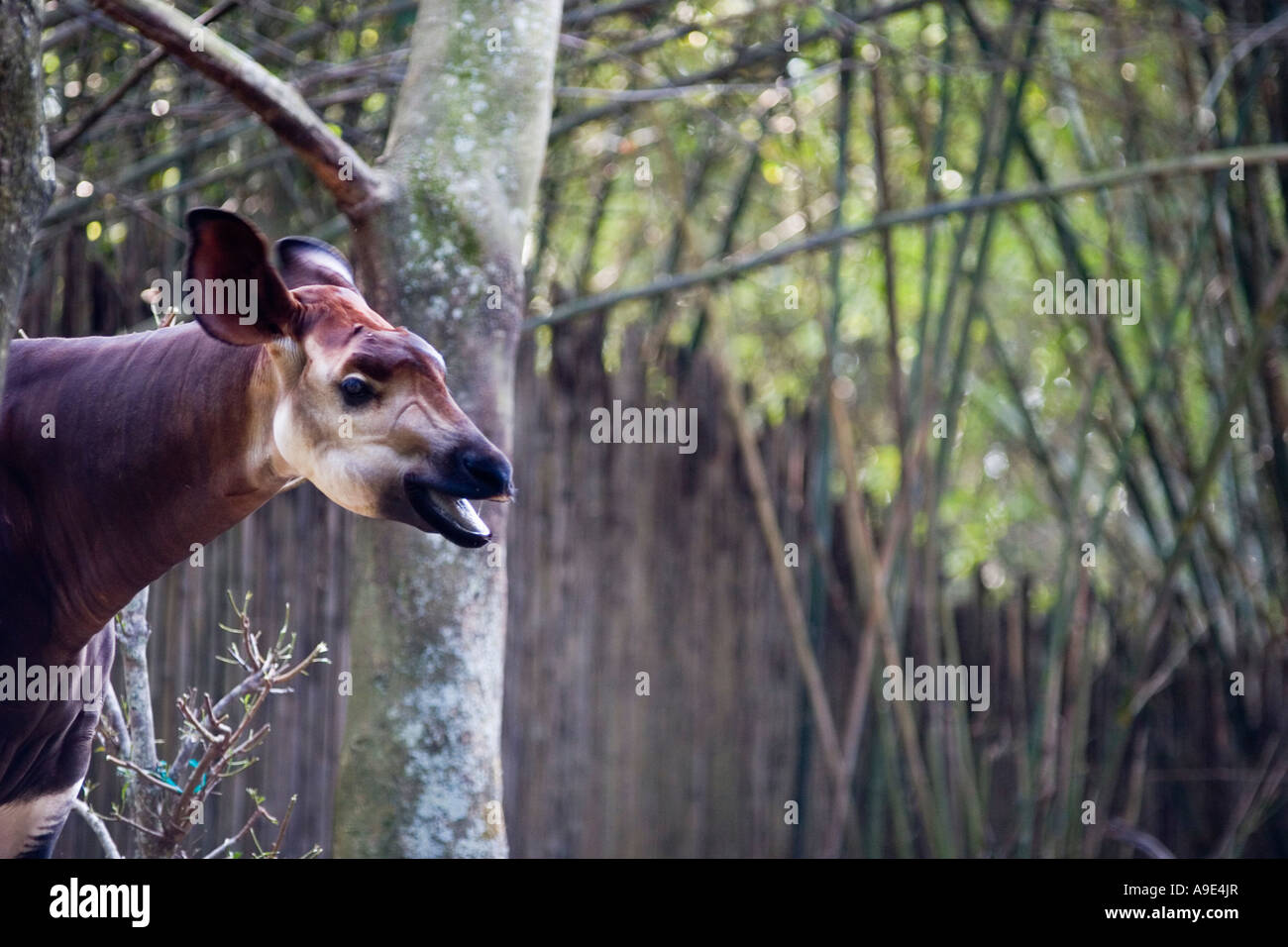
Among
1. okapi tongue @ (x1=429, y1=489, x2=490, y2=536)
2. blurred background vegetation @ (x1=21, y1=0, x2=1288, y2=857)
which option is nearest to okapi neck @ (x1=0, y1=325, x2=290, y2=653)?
okapi tongue @ (x1=429, y1=489, x2=490, y2=536)

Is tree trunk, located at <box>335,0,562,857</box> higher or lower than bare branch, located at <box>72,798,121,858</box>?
higher

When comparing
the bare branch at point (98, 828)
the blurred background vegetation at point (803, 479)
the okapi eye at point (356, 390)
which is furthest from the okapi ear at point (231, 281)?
the blurred background vegetation at point (803, 479)

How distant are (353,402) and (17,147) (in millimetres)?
393

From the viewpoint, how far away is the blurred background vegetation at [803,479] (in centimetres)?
302

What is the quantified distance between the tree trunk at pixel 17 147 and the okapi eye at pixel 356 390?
1.05 feet

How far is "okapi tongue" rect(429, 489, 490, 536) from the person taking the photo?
4.44ft

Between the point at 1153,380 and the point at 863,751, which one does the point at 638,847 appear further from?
the point at 1153,380

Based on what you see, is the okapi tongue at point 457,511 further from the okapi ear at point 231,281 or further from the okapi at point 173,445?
the okapi ear at point 231,281

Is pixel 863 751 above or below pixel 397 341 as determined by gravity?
below

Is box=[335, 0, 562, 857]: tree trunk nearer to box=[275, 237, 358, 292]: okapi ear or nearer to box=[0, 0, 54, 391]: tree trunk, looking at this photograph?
box=[275, 237, 358, 292]: okapi ear

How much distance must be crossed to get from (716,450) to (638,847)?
118 centimetres

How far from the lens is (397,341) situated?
1.40 m

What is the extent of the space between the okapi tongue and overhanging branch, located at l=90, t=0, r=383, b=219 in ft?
2.30
